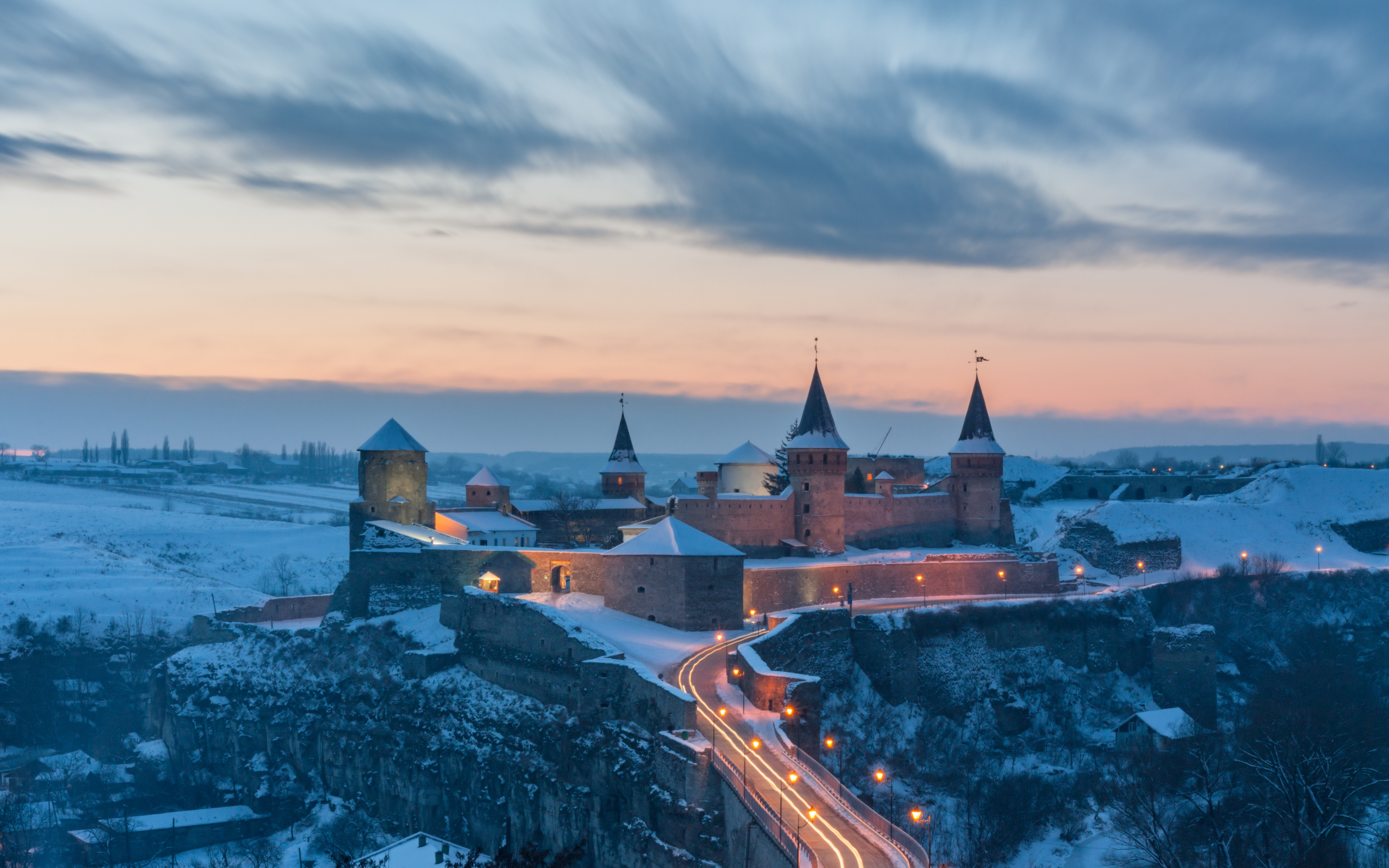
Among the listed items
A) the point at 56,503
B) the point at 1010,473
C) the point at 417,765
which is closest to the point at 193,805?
the point at 417,765

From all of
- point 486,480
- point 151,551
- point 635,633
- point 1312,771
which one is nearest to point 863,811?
point 1312,771

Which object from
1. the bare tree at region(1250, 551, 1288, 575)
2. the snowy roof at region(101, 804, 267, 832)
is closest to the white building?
the bare tree at region(1250, 551, 1288, 575)

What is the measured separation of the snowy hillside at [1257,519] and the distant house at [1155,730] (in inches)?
680

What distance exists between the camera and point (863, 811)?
1112 inches

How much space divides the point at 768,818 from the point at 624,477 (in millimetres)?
45895

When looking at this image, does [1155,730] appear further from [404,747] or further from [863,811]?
[404,747]

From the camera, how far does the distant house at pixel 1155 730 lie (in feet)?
148

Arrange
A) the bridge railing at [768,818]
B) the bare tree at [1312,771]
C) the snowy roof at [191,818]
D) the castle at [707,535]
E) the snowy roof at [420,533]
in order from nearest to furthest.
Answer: the bridge railing at [768,818]
the bare tree at [1312,771]
the snowy roof at [191,818]
the castle at [707,535]
the snowy roof at [420,533]

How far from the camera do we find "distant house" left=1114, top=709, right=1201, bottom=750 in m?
45.2

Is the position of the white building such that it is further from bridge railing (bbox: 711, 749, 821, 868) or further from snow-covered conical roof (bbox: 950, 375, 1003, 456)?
bridge railing (bbox: 711, 749, 821, 868)

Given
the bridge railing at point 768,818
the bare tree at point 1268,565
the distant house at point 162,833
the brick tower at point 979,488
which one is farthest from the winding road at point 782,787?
the bare tree at point 1268,565

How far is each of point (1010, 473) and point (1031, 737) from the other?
4354 cm

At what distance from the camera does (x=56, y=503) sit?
122125 millimetres

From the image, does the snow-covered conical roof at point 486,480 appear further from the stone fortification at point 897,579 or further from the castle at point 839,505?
the stone fortification at point 897,579
